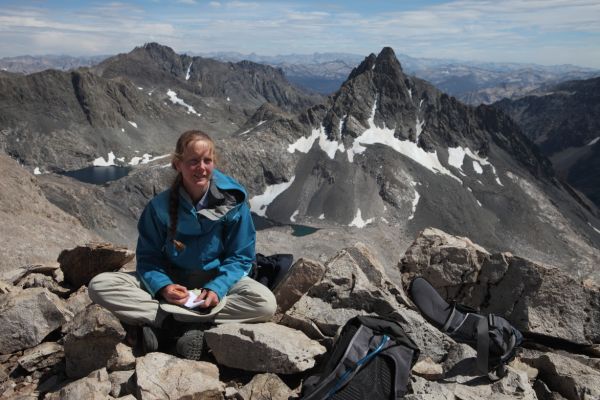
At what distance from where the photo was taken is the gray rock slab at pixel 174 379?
22.2ft

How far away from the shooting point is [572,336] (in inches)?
410

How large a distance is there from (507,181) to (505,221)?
101ft

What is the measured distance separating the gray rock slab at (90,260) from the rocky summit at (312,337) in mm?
45

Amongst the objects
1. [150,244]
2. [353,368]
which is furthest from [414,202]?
[353,368]

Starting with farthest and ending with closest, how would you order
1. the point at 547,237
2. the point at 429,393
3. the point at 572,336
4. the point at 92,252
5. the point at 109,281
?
the point at 547,237, the point at 92,252, the point at 572,336, the point at 109,281, the point at 429,393

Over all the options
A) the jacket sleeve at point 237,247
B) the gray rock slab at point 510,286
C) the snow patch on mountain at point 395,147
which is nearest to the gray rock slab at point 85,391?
the jacket sleeve at point 237,247

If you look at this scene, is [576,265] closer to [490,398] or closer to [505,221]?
[505,221]

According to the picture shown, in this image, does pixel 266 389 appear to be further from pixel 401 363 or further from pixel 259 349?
pixel 401 363

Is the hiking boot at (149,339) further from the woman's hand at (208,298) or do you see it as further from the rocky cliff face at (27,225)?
the rocky cliff face at (27,225)

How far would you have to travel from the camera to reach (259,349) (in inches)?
300

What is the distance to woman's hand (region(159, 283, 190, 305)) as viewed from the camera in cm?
810

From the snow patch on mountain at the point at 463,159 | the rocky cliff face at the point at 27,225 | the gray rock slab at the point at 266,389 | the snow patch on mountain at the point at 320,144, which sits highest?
the gray rock slab at the point at 266,389

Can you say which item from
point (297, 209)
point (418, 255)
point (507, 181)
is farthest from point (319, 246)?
point (507, 181)

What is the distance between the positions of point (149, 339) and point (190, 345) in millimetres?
703
